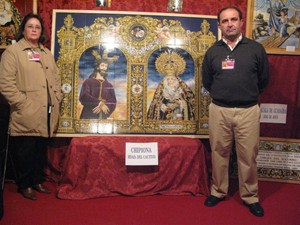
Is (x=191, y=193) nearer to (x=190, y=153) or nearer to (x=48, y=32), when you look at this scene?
(x=190, y=153)

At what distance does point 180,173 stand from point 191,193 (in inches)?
8.2

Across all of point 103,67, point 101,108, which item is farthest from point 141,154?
point 103,67

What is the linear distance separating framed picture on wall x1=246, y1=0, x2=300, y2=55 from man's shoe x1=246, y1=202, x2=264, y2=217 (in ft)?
5.42

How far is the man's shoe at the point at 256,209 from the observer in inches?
93.3

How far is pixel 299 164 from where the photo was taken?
3.22m

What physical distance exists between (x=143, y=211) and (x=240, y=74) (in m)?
1.34

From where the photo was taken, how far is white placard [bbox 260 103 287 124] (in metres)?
3.28

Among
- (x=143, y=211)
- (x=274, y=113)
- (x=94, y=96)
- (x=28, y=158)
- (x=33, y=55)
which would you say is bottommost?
(x=143, y=211)

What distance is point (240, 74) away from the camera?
2.36 m

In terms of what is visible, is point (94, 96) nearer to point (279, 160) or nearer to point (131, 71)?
point (131, 71)

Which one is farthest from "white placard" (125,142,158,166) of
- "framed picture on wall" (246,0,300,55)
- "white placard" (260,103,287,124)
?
"framed picture on wall" (246,0,300,55)

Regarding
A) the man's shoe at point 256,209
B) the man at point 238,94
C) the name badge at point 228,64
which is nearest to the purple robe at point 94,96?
the man at point 238,94

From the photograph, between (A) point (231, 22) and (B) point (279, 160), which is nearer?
(A) point (231, 22)

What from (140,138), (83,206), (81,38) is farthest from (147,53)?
(83,206)
